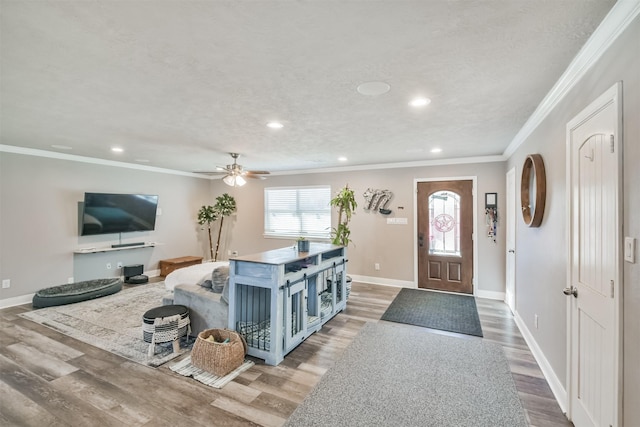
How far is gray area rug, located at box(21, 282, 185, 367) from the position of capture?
3.07m

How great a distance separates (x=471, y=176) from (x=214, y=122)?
4325 millimetres

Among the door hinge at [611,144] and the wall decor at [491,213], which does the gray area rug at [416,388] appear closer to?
the door hinge at [611,144]

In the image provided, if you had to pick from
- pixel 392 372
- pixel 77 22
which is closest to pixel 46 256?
pixel 77 22

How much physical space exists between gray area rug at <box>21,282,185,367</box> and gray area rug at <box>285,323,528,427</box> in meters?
1.72

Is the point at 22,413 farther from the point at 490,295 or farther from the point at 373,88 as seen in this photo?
the point at 490,295

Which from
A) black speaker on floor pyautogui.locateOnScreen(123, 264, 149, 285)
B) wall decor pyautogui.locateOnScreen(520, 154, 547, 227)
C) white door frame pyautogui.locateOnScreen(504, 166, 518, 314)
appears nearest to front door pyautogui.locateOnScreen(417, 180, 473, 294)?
white door frame pyautogui.locateOnScreen(504, 166, 518, 314)

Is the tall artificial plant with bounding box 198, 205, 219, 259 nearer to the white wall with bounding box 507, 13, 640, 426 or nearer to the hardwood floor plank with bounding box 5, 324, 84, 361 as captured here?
the hardwood floor plank with bounding box 5, 324, 84, 361

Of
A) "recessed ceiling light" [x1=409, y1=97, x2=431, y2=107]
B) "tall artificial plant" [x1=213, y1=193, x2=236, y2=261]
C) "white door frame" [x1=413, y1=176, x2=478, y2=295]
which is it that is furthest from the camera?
"tall artificial plant" [x1=213, y1=193, x2=236, y2=261]

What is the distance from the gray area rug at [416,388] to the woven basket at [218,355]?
80cm

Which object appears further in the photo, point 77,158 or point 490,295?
point 77,158

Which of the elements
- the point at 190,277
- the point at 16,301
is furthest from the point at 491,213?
the point at 16,301

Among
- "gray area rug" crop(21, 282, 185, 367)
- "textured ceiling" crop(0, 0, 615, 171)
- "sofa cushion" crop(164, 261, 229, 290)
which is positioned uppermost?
"textured ceiling" crop(0, 0, 615, 171)

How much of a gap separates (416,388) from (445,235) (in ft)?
11.2

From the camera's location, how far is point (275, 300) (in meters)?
2.80
